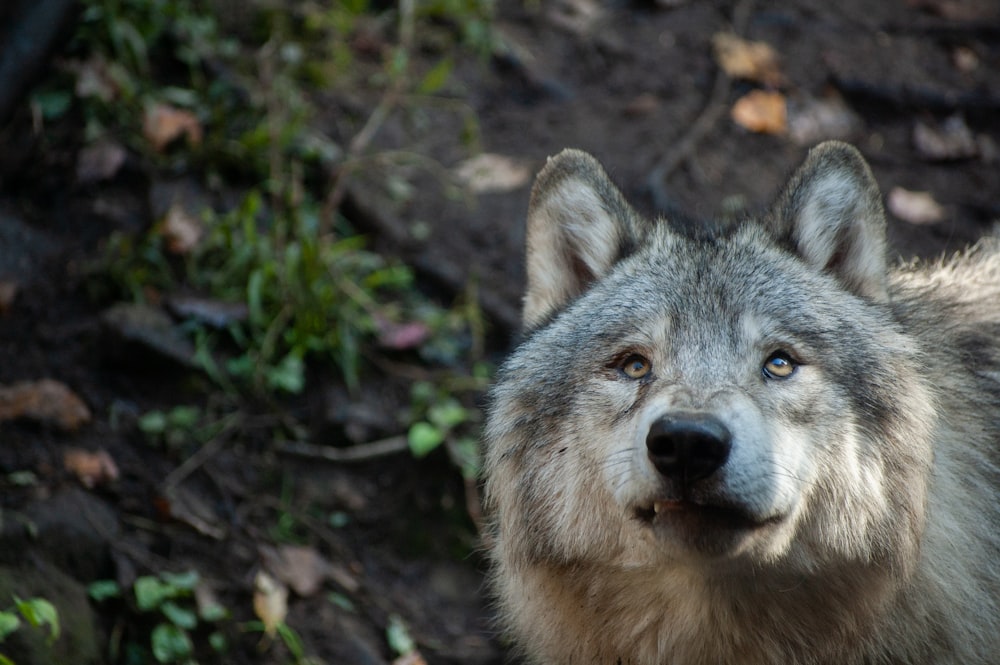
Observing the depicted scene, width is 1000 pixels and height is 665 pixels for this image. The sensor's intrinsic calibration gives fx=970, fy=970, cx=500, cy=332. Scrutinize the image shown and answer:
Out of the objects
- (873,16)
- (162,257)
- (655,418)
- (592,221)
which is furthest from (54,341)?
(873,16)

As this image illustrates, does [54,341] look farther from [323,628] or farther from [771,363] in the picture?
[771,363]

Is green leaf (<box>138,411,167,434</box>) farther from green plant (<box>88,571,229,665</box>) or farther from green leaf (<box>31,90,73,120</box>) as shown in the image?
green leaf (<box>31,90,73,120</box>)

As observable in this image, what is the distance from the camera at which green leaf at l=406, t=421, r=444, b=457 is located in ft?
18.0

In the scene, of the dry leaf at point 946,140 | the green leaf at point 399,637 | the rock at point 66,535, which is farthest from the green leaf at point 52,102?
the dry leaf at point 946,140

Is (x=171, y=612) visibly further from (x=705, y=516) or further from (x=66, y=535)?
(x=705, y=516)

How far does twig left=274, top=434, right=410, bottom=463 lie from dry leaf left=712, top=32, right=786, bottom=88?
441 cm

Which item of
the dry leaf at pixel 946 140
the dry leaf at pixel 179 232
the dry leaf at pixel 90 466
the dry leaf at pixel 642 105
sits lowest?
the dry leaf at pixel 90 466

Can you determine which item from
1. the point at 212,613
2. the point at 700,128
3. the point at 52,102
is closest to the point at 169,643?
the point at 212,613

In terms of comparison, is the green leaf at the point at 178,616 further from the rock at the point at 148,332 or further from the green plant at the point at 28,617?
the rock at the point at 148,332

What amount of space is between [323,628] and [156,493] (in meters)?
1.10

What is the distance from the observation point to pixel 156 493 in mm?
4938

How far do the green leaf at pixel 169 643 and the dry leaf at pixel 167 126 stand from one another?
3304mm

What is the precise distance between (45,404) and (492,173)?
3499mm

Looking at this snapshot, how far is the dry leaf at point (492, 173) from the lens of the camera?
7062mm
